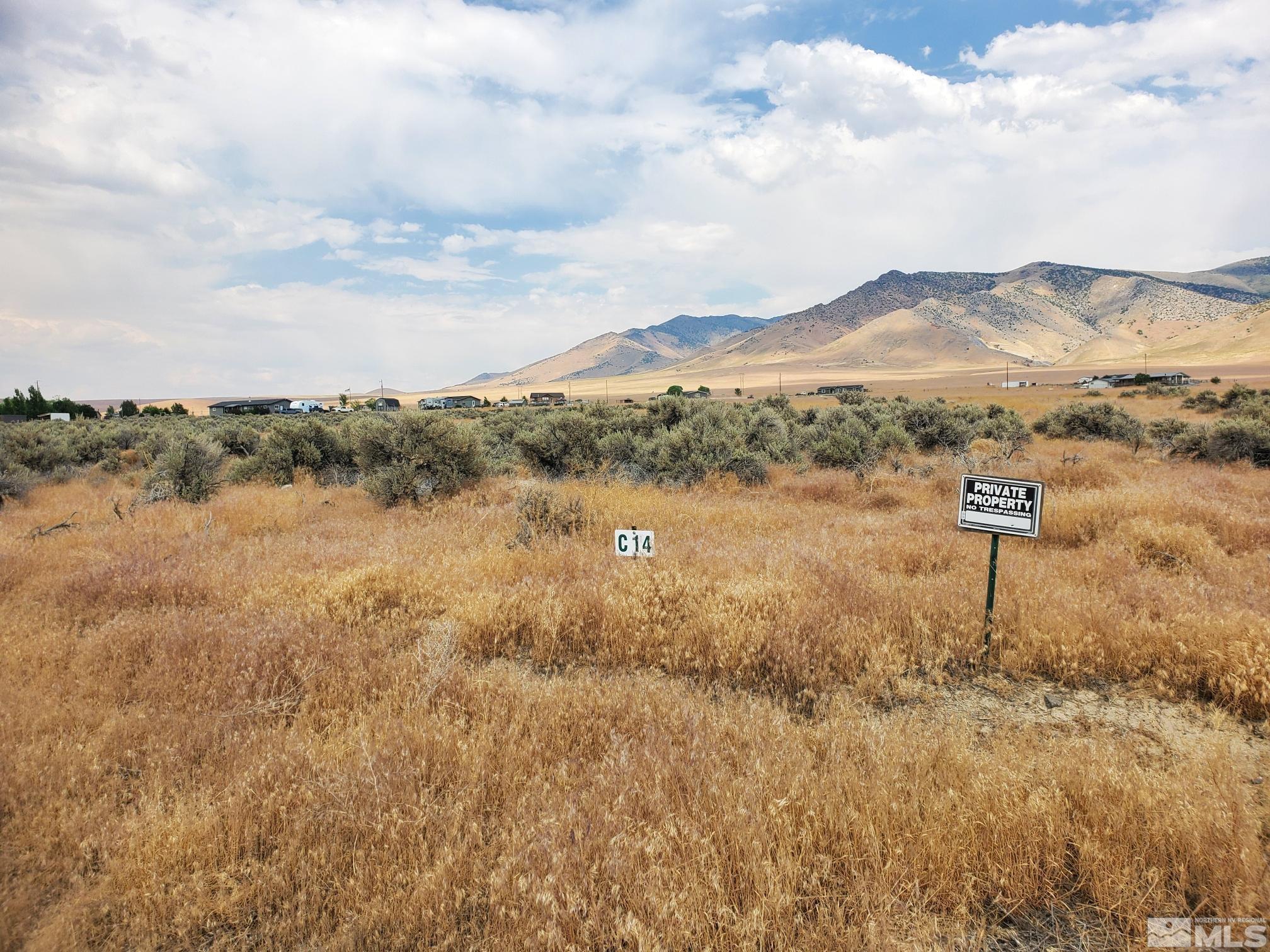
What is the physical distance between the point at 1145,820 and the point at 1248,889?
1.21ft

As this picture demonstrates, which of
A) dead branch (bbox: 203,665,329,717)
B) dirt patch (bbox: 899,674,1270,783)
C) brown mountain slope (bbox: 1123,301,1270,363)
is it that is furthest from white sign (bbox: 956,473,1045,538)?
brown mountain slope (bbox: 1123,301,1270,363)

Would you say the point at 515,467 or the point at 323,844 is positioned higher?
the point at 515,467

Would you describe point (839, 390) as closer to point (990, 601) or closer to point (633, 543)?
point (633, 543)

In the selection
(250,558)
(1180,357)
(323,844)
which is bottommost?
(323,844)

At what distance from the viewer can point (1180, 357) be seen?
385ft

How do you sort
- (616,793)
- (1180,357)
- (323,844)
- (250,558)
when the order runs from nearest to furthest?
1. (323,844)
2. (616,793)
3. (250,558)
4. (1180,357)

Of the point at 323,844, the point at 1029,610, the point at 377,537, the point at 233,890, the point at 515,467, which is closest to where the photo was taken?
the point at 233,890

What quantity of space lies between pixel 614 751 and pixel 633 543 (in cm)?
312

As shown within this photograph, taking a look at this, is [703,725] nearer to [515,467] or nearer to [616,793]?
[616,793]

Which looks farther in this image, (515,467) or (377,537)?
(515,467)

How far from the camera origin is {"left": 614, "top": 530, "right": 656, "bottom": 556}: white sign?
634 cm

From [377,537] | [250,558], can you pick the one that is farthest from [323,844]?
[377,537]

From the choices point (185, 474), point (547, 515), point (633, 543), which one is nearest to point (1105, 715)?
point (633, 543)

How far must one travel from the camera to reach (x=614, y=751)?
11.2 ft
